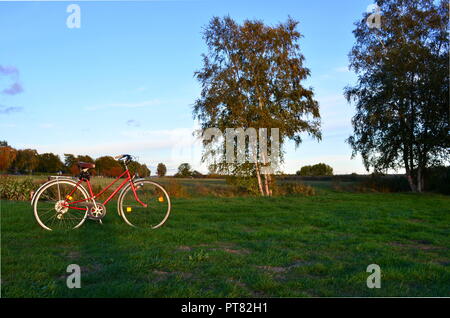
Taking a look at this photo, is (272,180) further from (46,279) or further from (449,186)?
(46,279)

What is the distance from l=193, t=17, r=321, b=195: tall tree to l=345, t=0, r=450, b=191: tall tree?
3.75 metres

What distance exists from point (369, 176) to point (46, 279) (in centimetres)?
2657

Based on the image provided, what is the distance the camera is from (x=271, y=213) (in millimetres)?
10398

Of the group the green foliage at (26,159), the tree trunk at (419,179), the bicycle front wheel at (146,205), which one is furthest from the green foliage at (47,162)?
the tree trunk at (419,179)

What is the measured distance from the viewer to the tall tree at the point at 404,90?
2175 cm

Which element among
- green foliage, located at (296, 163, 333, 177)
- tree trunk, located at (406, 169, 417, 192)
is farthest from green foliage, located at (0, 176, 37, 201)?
green foliage, located at (296, 163, 333, 177)

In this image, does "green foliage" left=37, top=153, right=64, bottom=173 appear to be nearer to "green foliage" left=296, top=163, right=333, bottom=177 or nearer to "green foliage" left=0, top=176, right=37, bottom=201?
"green foliage" left=0, top=176, right=37, bottom=201

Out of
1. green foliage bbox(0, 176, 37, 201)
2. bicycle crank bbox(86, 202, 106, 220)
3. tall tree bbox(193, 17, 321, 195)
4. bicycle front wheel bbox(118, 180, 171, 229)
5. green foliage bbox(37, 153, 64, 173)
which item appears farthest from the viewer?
green foliage bbox(37, 153, 64, 173)

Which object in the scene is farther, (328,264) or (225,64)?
(225,64)

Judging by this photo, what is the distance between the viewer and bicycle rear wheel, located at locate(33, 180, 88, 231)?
22.6 ft

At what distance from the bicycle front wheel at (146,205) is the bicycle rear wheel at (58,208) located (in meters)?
0.76

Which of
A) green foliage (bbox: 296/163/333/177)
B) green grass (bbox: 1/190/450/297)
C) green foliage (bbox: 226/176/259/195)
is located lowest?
green grass (bbox: 1/190/450/297)

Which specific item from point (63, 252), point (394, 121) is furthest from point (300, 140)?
point (63, 252)
